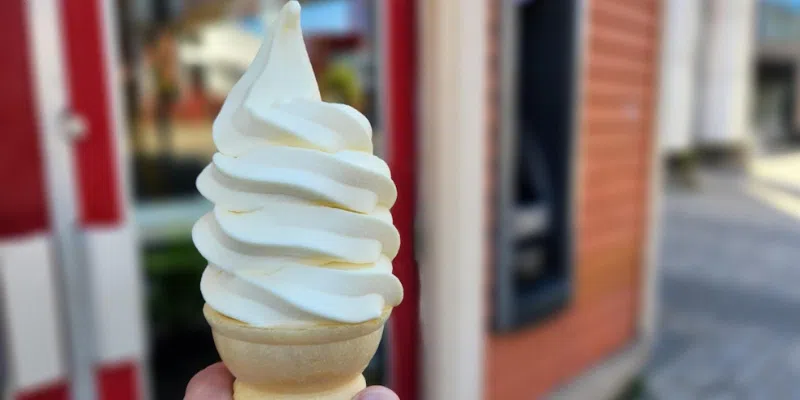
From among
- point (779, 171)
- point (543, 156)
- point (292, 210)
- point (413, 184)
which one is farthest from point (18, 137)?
point (779, 171)

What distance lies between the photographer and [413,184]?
271cm

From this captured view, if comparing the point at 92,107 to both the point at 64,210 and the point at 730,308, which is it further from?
the point at 730,308

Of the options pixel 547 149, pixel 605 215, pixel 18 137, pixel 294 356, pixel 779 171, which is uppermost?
pixel 18 137

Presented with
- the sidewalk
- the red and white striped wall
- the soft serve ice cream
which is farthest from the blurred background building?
the sidewalk

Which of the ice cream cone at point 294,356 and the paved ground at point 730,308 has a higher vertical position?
the ice cream cone at point 294,356

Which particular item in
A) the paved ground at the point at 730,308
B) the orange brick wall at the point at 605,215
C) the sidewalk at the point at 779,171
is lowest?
the paved ground at the point at 730,308

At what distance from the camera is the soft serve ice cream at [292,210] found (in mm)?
974

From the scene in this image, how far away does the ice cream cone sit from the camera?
962 millimetres

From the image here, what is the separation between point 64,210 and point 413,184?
1.40 metres

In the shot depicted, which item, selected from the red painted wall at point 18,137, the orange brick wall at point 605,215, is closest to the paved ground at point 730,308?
the orange brick wall at point 605,215

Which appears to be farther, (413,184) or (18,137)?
(413,184)

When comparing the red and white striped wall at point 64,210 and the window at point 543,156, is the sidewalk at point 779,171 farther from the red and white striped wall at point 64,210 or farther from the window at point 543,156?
the red and white striped wall at point 64,210

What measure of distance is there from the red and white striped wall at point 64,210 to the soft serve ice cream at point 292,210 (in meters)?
1.15

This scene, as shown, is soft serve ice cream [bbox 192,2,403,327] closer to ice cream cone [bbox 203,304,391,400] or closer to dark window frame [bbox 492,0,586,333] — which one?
ice cream cone [bbox 203,304,391,400]
